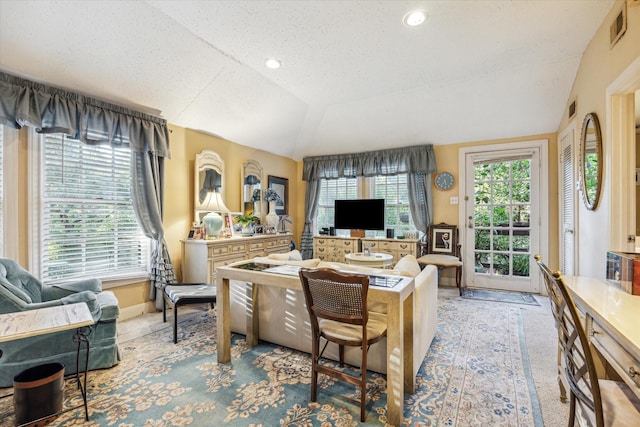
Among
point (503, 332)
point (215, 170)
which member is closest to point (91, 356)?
point (215, 170)

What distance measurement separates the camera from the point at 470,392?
1922 millimetres

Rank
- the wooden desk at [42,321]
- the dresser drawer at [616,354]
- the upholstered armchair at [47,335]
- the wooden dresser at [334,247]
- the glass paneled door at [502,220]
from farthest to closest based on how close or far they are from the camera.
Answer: the wooden dresser at [334,247], the glass paneled door at [502,220], the upholstered armchair at [47,335], the wooden desk at [42,321], the dresser drawer at [616,354]

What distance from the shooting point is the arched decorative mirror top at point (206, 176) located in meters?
3.93

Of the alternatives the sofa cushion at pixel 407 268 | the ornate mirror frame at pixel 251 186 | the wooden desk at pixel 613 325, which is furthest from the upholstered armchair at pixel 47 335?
the wooden desk at pixel 613 325

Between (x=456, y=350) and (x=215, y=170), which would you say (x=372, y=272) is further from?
(x=215, y=170)

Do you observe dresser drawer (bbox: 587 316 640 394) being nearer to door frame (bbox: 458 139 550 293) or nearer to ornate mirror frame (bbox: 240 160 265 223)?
door frame (bbox: 458 139 550 293)

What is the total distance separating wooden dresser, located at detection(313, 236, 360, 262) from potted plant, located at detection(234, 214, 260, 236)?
1330 mm

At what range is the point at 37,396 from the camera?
1.62 meters

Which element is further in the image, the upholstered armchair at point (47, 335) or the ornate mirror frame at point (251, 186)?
the ornate mirror frame at point (251, 186)

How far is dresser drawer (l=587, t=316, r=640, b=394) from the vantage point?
39.9 inches

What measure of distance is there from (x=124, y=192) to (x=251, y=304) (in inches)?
81.3

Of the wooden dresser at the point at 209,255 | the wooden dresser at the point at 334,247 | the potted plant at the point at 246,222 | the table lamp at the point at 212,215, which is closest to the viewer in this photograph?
the wooden dresser at the point at 209,255

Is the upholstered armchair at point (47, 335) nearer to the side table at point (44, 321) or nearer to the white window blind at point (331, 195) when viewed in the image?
the side table at point (44, 321)

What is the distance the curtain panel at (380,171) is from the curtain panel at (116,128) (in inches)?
110
